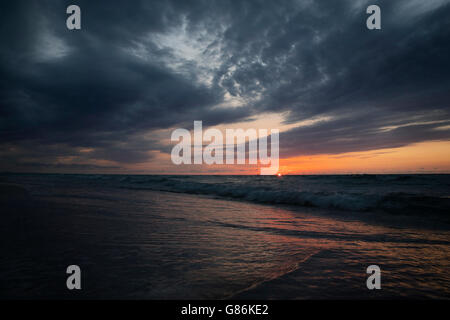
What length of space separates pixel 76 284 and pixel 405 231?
7.22m

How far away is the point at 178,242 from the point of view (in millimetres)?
4328

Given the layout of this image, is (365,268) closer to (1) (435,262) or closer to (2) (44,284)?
(1) (435,262)

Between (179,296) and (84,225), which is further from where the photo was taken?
(84,225)

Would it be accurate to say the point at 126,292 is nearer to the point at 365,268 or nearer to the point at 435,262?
the point at 365,268

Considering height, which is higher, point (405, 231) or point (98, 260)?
point (98, 260)

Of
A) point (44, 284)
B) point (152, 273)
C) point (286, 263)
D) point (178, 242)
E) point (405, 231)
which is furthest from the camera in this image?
point (405, 231)

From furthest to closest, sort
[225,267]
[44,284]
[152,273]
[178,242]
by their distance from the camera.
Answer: [178,242], [225,267], [152,273], [44,284]

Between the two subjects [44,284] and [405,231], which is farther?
[405,231]

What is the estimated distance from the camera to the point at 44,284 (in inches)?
97.3
